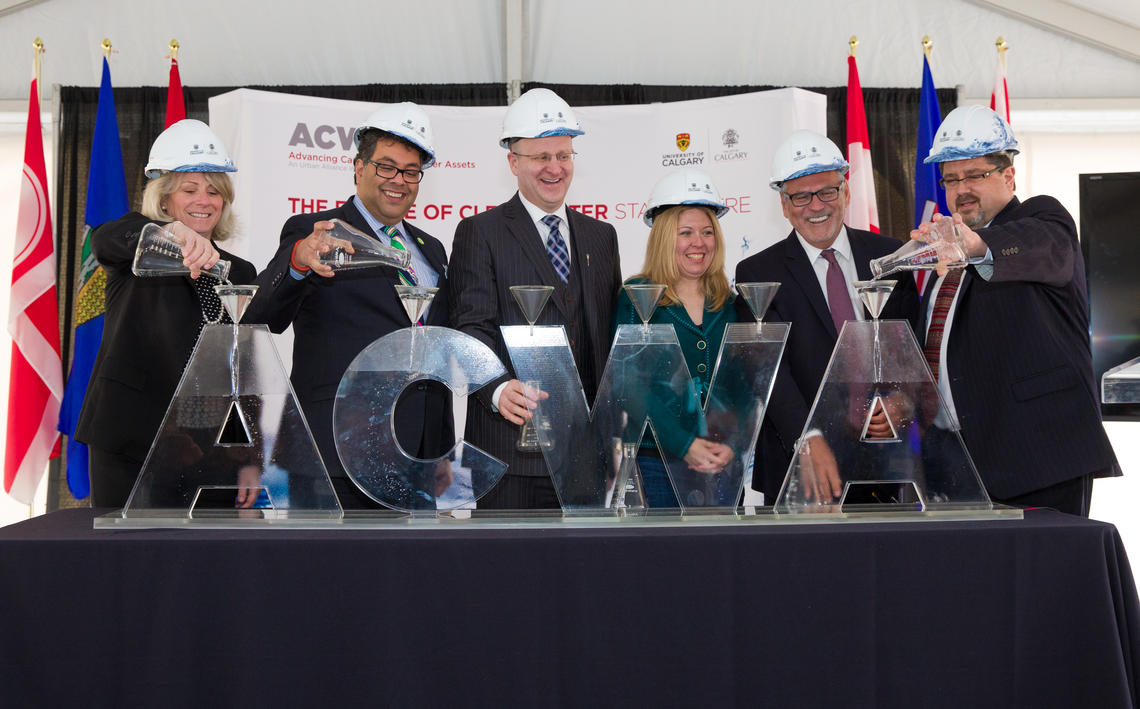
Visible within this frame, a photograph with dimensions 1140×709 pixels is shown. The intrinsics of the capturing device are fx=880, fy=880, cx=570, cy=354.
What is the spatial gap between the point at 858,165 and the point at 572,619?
405cm

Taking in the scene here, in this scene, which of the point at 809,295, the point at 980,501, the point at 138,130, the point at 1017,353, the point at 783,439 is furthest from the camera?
the point at 138,130

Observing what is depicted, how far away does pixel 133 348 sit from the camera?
8.34 feet

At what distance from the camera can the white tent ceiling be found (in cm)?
549

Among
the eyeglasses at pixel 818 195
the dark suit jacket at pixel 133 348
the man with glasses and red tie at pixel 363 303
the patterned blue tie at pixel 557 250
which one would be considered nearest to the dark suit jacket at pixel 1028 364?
the eyeglasses at pixel 818 195

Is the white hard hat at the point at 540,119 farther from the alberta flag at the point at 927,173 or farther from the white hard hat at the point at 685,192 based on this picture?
the alberta flag at the point at 927,173

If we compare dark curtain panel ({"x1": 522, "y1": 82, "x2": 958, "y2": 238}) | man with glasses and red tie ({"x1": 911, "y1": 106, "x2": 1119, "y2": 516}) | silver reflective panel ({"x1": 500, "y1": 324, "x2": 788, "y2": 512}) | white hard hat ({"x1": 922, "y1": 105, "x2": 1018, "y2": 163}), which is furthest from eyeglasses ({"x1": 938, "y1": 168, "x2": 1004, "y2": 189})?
dark curtain panel ({"x1": 522, "y1": 82, "x2": 958, "y2": 238})

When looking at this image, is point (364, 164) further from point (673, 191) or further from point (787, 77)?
point (787, 77)

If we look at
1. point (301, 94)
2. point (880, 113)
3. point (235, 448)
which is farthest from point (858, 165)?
point (235, 448)

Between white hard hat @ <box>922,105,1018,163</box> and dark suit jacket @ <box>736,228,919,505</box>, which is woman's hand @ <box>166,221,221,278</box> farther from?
white hard hat @ <box>922,105,1018,163</box>

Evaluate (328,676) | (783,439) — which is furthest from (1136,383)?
(328,676)

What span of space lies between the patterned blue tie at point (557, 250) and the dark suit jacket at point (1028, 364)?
112 centimetres

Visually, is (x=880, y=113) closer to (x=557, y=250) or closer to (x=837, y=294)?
(x=837, y=294)

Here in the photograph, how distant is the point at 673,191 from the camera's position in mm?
2795

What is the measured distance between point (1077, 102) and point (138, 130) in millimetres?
5891
